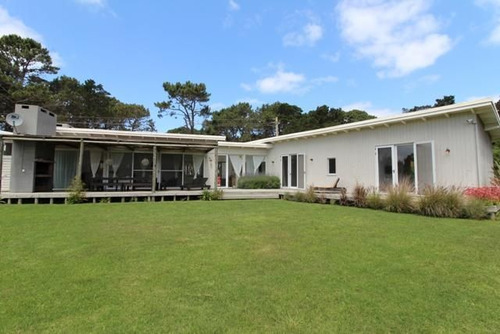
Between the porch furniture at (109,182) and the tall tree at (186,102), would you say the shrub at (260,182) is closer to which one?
the porch furniture at (109,182)

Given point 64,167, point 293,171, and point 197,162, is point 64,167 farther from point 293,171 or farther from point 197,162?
point 293,171

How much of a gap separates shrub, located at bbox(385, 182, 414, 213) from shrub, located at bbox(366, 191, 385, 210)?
0.95 feet

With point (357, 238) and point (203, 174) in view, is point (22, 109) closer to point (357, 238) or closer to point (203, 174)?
point (203, 174)

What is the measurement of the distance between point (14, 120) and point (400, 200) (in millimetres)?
12871

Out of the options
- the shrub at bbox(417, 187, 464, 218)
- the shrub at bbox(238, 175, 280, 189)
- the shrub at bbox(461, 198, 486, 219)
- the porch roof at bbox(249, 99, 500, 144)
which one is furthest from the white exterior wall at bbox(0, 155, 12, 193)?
the shrub at bbox(461, 198, 486, 219)

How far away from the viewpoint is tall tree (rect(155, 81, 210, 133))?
3206 cm

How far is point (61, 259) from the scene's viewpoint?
402 cm

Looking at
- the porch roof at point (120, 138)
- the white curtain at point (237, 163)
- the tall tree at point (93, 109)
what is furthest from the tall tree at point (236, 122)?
the porch roof at point (120, 138)

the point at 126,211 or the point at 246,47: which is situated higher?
the point at 246,47

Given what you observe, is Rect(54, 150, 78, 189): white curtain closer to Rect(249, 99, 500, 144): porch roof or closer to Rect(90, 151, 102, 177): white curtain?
Rect(90, 151, 102, 177): white curtain

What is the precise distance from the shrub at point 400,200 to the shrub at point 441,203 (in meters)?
0.33

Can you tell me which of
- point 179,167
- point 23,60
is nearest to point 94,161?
point 179,167

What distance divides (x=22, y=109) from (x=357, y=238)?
11859 millimetres

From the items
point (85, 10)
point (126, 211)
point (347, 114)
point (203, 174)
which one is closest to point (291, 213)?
point (126, 211)
